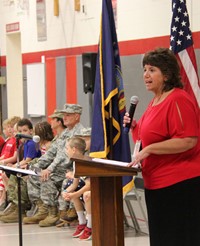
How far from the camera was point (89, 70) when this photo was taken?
35.5 ft

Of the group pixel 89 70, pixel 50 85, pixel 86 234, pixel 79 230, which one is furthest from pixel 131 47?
pixel 86 234

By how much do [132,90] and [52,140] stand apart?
1.87m

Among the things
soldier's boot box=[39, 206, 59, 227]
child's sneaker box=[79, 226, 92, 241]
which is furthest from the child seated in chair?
soldier's boot box=[39, 206, 59, 227]

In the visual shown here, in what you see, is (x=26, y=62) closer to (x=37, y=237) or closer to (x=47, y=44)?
(x=47, y=44)

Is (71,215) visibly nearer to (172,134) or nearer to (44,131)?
(44,131)

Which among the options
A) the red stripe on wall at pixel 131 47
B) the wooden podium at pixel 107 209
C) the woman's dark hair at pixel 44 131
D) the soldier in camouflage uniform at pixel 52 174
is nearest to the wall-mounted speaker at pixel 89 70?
the red stripe on wall at pixel 131 47

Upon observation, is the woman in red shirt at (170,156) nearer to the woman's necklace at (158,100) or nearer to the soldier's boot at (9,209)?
the woman's necklace at (158,100)

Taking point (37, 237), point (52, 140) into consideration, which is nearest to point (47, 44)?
point (52, 140)

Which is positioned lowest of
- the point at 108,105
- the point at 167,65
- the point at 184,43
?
the point at 108,105

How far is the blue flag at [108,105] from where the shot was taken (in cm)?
777

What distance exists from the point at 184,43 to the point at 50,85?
590 cm

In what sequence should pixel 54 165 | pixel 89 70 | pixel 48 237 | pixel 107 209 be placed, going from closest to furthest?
1. pixel 107 209
2. pixel 48 237
3. pixel 54 165
4. pixel 89 70

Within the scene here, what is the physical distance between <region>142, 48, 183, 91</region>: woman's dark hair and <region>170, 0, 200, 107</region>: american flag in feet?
11.0

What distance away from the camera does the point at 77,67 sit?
1288 cm
